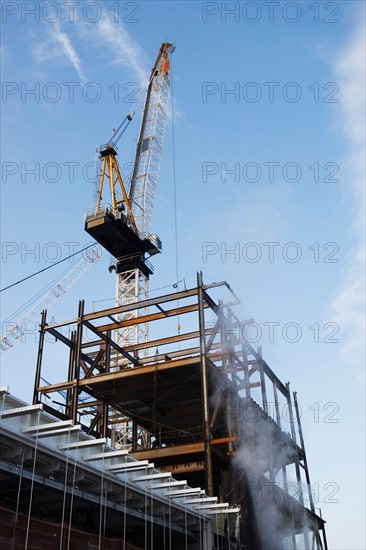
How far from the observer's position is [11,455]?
55.1 ft

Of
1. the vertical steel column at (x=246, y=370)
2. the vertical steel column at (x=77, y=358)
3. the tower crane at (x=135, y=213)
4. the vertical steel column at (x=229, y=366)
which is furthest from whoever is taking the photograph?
the tower crane at (x=135, y=213)

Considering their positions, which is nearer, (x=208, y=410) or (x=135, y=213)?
(x=208, y=410)

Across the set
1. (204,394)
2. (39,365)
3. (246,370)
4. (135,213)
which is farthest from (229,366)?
(135,213)

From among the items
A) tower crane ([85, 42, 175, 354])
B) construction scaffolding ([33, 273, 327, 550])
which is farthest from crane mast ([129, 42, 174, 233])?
construction scaffolding ([33, 273, 327, 550])

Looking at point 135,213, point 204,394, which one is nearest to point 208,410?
point 204,394

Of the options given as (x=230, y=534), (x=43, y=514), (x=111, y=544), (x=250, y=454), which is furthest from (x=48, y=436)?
(x=250, y=454)

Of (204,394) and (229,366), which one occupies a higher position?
(229,366)

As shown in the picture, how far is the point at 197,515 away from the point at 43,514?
20.7ft

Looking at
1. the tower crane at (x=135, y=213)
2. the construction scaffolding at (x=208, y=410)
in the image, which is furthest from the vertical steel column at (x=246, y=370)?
the tower crane at (x=135, y=213)

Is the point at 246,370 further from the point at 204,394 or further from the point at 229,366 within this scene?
the point at 204,394

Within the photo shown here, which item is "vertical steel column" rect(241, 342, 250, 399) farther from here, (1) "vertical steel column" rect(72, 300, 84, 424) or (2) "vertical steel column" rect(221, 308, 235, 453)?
(1) "vertical steel column" rect(72, 300, 84, 424)

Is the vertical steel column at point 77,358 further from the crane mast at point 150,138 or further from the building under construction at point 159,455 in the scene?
the crane mast at point 150,138

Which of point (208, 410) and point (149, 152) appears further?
point (149, 152)

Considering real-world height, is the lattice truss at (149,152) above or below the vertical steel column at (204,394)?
above
